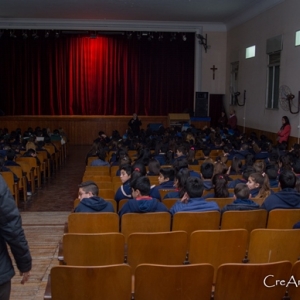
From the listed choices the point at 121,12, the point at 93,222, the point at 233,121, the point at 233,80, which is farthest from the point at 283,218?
the point at 233,80

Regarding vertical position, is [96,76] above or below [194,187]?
above

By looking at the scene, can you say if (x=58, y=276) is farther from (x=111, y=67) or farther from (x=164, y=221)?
(x=111, y=67)

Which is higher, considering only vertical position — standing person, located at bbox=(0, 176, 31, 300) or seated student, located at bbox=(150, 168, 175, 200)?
standing person, located at bbox=(0, 176, 31, 300)

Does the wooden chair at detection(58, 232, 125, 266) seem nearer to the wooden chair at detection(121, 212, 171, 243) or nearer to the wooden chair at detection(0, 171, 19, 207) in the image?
the wooden chair at detection(121, 212, 171, 243)

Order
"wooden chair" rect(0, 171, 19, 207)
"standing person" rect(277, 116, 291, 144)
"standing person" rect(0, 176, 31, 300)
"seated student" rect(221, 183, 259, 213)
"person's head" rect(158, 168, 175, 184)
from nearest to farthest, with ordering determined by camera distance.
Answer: "standing person" rect(0, 176, 31, 300) → "seated student" rect(221, 183, 259, 213) → "person's head" rect(158, 168, 175, 184) → "wooden chair" rect(0, 171, 19, 207) → "standing person" rect(277, 116, 291, 144)

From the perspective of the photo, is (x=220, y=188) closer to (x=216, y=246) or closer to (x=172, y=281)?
(x=216, y=246)

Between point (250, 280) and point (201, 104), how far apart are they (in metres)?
15.0

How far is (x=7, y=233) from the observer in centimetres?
249

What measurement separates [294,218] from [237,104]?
41.7 ft

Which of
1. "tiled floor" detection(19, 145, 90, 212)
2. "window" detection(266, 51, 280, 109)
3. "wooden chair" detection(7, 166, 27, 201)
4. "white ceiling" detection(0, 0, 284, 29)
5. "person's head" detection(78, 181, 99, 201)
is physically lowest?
"tiled floor" detection(19, 145, 90, 212)

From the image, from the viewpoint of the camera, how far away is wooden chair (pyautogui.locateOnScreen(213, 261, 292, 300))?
2.73 meters

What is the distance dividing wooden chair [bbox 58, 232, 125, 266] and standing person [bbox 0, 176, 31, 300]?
28.1 inches

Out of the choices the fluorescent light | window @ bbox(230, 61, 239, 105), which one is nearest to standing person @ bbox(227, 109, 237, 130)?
window @ bbox(230, 61, 239, 105)

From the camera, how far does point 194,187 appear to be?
168 inches
